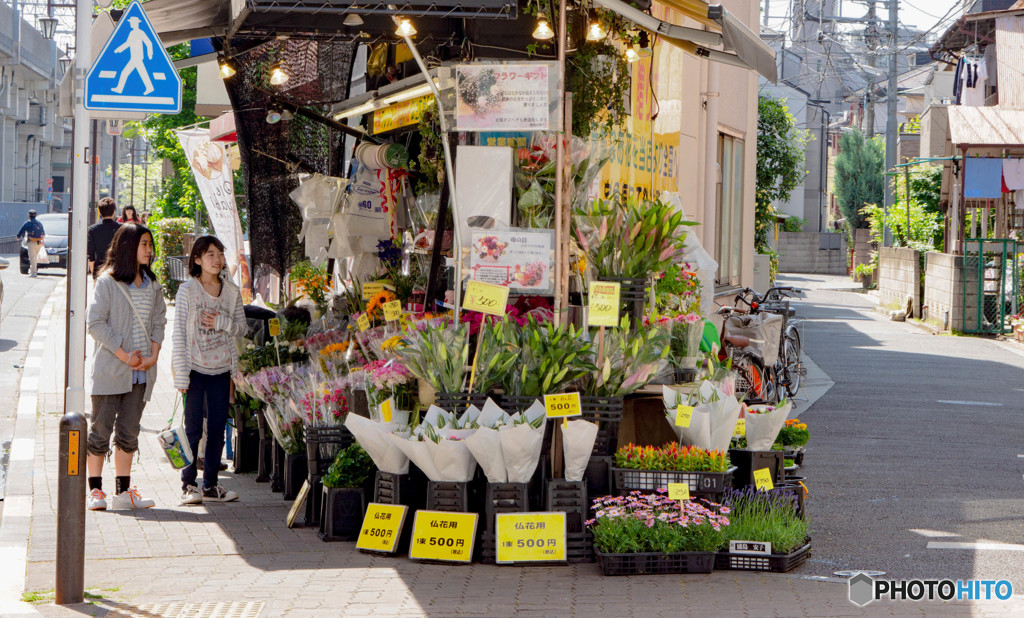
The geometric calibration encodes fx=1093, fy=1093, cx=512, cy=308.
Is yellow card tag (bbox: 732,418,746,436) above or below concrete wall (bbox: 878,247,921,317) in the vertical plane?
below

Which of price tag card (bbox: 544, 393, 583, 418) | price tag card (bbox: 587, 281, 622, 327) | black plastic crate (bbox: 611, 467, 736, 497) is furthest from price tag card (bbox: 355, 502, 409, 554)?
price tag card (bbox: 587, 281, 622, 327)

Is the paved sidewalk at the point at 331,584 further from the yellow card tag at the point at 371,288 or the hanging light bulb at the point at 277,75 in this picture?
the hanging light bulb at the point at 277,75

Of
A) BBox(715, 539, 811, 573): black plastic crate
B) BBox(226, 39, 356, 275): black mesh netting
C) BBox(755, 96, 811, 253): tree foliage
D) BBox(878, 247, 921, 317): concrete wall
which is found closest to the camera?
BBox(715, 539, 811, 573): black plastic crate

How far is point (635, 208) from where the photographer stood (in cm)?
664

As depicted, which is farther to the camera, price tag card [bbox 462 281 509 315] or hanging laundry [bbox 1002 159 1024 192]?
hanging laundry [bbox 1002 159 1024 192]

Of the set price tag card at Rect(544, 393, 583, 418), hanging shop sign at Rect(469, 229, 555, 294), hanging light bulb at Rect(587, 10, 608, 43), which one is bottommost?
price tag card at Rect(544, 393, 583, 418)

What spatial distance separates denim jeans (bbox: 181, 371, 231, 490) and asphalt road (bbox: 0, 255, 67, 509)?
1.45 meters

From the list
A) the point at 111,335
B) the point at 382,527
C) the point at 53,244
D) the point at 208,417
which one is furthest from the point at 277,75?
the point at 53,244

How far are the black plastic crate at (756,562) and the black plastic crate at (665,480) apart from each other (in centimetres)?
37

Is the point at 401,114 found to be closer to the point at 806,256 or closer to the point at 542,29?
the point at 542,29

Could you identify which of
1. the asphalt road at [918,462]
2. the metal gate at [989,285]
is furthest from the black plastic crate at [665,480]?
the metal gate at [989,285]

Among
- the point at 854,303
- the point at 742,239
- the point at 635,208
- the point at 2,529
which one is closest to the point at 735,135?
the point at 742,239

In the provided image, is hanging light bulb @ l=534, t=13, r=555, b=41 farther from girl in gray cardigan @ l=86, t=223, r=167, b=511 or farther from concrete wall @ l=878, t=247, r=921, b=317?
concrete wall @ l=878, t=247, r=921, b=317

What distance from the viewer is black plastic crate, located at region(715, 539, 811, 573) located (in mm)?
5867
